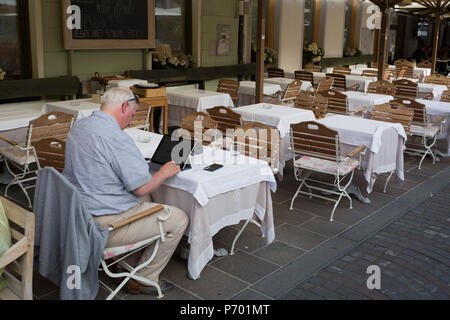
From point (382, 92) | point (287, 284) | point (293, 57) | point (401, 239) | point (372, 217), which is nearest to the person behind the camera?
point (287, 284)

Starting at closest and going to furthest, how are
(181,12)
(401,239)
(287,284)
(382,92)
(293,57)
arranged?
(287,284) < (401,239) < (382,92) < (181,12) < (293,57)

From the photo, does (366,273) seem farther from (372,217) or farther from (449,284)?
(372,217)

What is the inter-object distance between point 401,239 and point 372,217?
0.56 m

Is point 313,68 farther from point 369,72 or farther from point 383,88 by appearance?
point 383,88

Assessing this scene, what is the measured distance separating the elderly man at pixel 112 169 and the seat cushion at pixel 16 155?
83.4 inches

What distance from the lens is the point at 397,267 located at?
403cm

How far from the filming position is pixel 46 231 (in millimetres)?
3117

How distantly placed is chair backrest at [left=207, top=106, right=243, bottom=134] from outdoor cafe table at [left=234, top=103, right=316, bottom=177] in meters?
0.41

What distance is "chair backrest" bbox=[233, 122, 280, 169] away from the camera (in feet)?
15.2

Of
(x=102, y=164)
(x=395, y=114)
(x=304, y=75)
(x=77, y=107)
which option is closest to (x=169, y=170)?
(x=102, y=164)

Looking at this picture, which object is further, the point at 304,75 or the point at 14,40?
the point at 304,75

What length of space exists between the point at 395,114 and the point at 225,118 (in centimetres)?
230

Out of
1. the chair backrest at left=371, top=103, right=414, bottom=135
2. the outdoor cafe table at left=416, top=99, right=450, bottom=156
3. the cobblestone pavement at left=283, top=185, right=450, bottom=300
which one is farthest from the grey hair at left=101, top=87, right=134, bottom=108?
the outdoor cafe table at left=416, top=99, right=450, bottom=156
